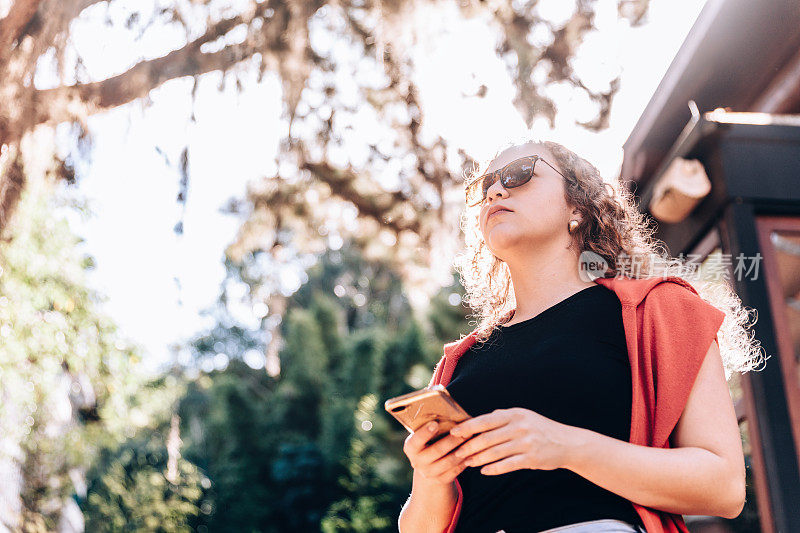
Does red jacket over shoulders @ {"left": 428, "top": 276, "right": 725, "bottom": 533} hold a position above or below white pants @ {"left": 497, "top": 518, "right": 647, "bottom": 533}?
above

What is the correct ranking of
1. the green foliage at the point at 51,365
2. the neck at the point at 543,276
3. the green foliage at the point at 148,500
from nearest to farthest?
1. the neck at the point at 543,276
2. the green foliage at the point at 51,365
3. the green foliage at the point at 148,500

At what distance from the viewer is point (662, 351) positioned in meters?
1.22

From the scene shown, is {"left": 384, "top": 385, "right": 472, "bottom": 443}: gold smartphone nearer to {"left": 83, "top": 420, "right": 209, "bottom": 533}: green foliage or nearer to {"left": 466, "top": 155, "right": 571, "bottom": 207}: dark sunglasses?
{"left": 466, "top": 155, "right": 571, "bottom": 207}: dark sunglasses

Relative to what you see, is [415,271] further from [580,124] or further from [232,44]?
[232,44]

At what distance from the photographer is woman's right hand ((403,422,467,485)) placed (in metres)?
1.10

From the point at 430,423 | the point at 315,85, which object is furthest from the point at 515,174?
the point at 315,85

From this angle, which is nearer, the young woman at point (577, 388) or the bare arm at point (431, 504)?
the young woman at point (577, 388)

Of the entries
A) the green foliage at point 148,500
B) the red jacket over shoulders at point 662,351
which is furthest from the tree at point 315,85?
the green foliage at point 148,500

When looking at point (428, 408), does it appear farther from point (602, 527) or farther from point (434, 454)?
point (602, 527)

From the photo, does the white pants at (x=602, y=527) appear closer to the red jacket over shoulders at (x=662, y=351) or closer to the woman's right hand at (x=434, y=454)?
the red jacket over shoulders at (x=662, y=351)

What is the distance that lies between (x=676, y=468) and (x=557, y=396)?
0.24 metres

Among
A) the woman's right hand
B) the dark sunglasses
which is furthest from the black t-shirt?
the dark sunglasses

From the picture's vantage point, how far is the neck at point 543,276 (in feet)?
5.01

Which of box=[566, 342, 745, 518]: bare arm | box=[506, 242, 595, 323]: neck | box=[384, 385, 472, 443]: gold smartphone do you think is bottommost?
box=[566, 342, 745, 518]: bare arm
